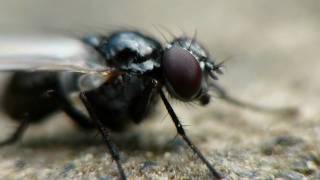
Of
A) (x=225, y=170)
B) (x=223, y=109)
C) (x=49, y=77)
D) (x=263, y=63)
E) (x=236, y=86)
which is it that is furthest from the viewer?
(x=263, y=63)

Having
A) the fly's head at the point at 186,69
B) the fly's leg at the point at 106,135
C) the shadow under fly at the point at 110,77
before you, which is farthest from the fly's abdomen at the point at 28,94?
the fly's head at the point at 186,69

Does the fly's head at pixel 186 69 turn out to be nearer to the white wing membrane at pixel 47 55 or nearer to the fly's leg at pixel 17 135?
the white wing membrane at pixel 47 55

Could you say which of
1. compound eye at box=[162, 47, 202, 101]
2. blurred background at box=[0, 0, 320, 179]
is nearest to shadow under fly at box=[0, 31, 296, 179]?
compound eye at box=[162, 47, 202, 101]

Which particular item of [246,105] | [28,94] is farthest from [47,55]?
[246,105]

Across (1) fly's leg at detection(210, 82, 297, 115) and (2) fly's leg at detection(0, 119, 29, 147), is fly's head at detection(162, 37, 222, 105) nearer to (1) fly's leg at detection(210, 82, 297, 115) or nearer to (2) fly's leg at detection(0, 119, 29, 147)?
(1) fly's leg at detection(210, 82, 297, 115)

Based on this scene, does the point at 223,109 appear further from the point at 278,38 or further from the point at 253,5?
the point at 253,5

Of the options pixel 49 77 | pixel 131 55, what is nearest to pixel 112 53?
pixel 131 55

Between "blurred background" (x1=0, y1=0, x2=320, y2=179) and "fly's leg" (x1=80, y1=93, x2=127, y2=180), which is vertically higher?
"blurred background" (x1=0, y1=0, x2=320, y2=179)

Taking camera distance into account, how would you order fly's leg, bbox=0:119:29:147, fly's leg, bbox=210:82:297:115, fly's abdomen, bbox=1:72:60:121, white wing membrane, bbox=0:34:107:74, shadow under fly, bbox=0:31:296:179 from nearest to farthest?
shadow under fly, bbox=0:31:296:179 < white wing membrane, bbox=0:34:107:74 < fly's leg, bbox=0:119:29:147 < fly's abdomen, bbox=1:72:60:121 < fly's leg, bbox=210:82:297:115
